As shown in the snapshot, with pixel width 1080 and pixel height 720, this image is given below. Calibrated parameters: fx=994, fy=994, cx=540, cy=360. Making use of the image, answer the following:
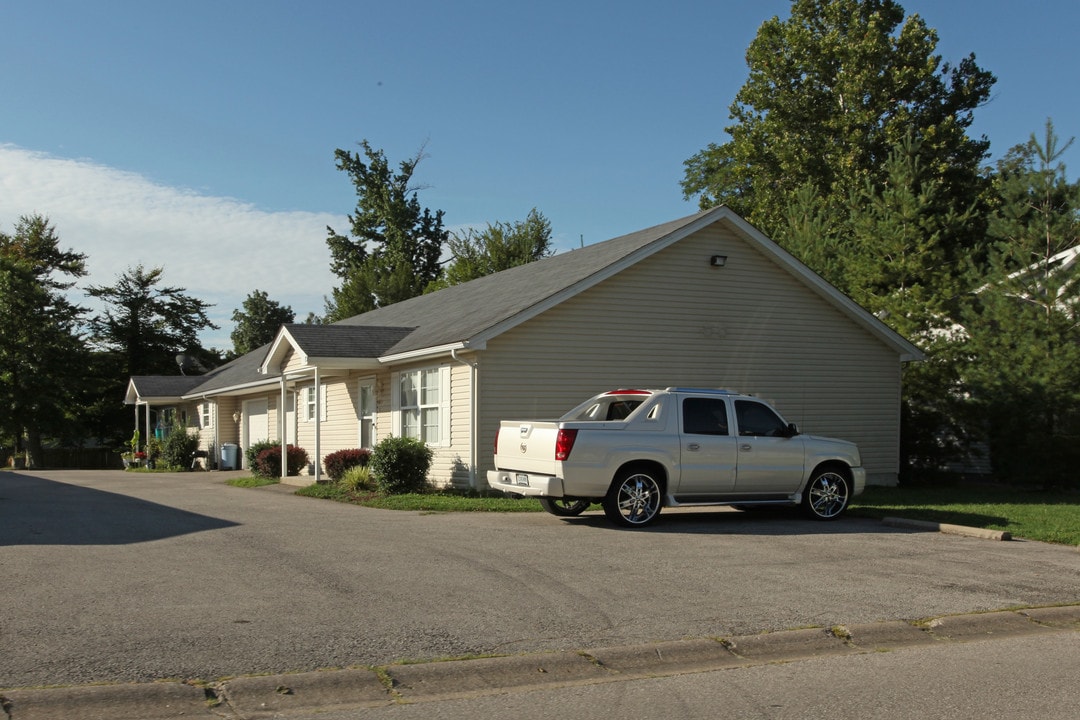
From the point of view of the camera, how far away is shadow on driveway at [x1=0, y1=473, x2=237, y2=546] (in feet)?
39.3

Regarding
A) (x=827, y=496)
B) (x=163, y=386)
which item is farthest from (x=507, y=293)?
(x=163, y=386)

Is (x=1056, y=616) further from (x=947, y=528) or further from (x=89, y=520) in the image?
(x=89, y=520)

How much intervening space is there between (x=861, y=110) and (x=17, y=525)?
4018 cm

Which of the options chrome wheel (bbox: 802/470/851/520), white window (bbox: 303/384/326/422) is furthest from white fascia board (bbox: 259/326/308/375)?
chrome wheel (bbox: 802/470/851/520)

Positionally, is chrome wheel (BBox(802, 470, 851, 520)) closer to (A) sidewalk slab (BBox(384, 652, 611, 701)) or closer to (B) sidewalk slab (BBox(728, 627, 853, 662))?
(B) sidewalk slab (BBox(728, 627, 853, 662))

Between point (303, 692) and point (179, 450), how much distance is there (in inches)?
1260

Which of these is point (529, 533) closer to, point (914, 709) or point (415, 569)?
point (415, 569)

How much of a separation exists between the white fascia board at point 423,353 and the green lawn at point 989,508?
718 centimetres

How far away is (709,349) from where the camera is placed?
20.6 meters

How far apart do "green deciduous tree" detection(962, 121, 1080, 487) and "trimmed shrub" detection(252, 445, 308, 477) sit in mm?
16206

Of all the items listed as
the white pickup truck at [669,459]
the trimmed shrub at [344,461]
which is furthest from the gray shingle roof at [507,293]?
the white pickup truck at [669,459]

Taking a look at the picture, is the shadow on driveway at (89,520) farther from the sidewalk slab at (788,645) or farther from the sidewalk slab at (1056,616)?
the sidewalk slab at (1056,616)

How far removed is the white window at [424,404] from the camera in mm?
19484

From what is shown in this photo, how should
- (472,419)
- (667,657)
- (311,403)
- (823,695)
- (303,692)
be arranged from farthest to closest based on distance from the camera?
(311,403) < (472,419) < (667,657) < (823,695) < (303,692)
